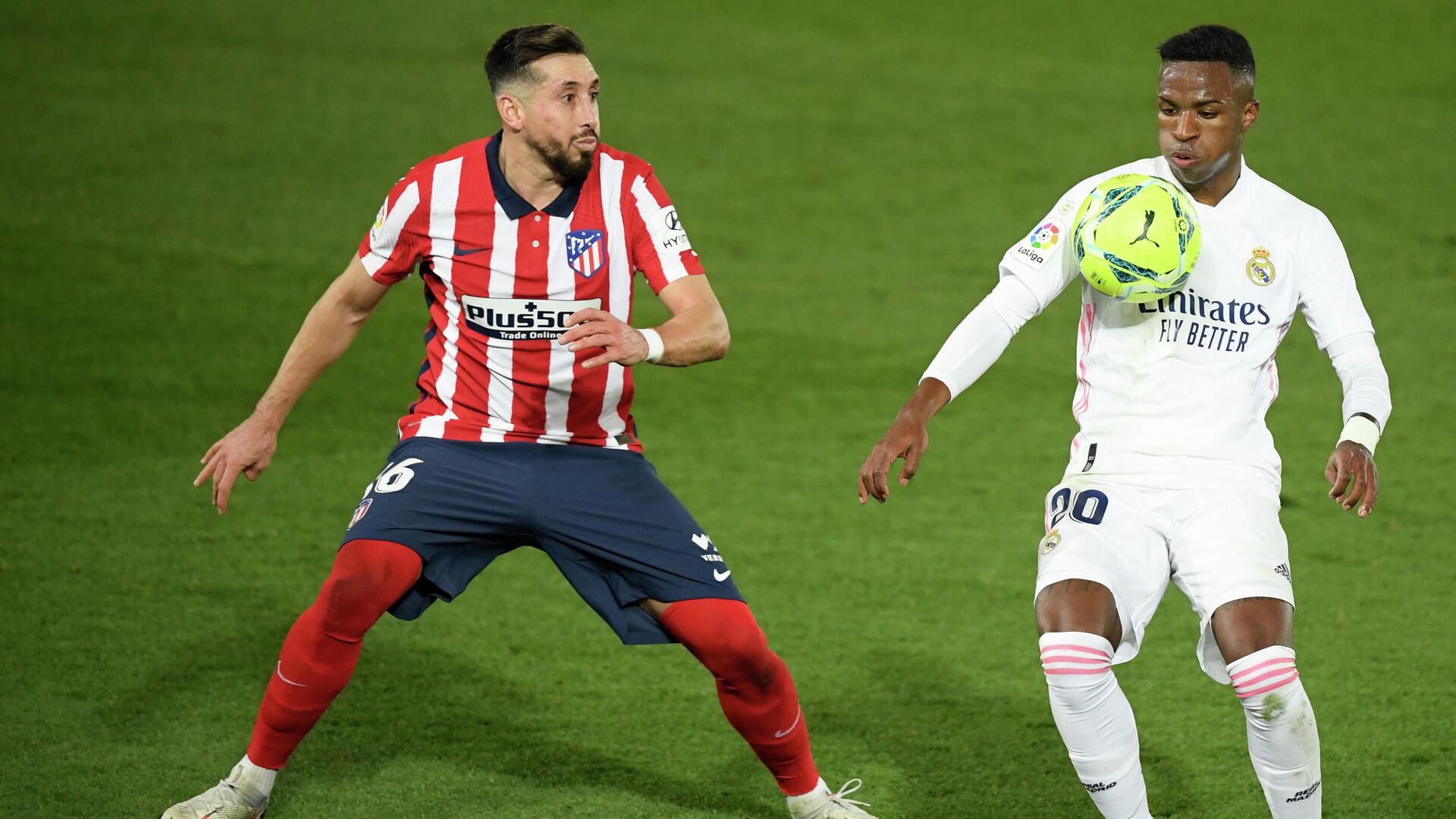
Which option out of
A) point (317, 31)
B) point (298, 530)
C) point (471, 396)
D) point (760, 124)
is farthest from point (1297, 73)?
point (471, 396)

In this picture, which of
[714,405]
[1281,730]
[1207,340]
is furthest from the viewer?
[714,405]

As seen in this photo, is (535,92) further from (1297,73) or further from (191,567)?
(1297,73)

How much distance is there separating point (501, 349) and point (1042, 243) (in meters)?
1.28

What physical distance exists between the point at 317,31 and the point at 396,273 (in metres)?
9.81

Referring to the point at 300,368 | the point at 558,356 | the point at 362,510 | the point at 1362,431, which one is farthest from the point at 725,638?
the point at 1362,431

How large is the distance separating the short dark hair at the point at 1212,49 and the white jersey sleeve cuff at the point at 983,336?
60 cm

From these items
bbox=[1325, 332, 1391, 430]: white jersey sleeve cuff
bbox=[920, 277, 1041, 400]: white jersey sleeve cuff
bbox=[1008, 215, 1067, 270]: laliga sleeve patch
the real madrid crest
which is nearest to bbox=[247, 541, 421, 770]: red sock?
bbox=[920, 277, 1041, 400]: white jersey sleeve cuff

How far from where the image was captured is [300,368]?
3.84m

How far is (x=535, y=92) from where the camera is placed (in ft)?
12.1

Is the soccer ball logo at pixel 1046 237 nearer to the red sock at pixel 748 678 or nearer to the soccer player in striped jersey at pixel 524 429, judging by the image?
the soccer player in striped jersey at pixel 524 429

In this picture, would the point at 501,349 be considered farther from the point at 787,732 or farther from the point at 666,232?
the point at 787,732

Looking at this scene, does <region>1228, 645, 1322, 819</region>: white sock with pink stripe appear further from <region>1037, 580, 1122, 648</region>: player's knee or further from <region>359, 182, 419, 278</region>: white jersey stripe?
<region>359, 182, 419, 278</region>: white jersey stripe

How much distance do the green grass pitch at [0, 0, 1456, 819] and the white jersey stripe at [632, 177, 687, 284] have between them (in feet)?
4.42

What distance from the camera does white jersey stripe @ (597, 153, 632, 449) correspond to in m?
3.80
